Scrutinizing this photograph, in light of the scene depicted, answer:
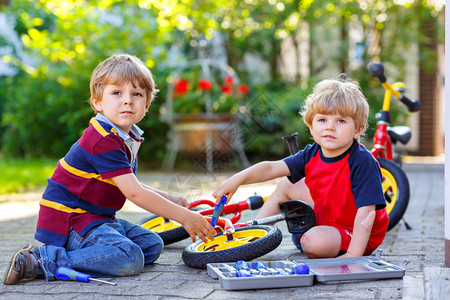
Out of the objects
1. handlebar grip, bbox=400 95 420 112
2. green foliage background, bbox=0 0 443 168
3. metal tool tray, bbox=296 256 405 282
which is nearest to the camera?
metal tool tray, bbox=296 256 405 282

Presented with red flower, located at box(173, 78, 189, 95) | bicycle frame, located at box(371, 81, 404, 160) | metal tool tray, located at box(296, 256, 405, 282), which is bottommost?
metal tool tray, located at box(296, 256, 405, 282)

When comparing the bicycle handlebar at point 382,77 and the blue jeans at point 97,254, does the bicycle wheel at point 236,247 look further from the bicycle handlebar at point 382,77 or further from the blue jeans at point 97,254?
the bicycle handlebar at point 382,77

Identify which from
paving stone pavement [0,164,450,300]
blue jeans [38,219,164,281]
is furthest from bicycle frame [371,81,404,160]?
blue jeans [38,219,164,281]

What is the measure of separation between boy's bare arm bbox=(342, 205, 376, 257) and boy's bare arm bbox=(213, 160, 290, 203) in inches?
18.7

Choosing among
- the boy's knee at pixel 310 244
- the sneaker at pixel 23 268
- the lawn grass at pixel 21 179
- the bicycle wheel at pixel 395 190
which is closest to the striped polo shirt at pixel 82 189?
the sneaker at pixel 23 268

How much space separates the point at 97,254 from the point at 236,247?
629mm

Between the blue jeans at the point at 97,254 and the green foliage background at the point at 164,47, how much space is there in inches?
268

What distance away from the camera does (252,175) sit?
2.90 metres

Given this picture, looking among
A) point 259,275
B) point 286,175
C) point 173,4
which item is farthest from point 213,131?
point 259,275

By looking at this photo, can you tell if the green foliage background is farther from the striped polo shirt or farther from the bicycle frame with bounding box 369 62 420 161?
the striped polo shirt

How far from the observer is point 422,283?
2262mm

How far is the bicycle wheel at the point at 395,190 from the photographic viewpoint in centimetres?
365

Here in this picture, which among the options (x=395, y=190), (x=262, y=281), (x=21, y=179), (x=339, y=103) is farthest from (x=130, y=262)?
(x=21, y=179)

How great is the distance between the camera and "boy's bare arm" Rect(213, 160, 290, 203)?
9.10 ft
